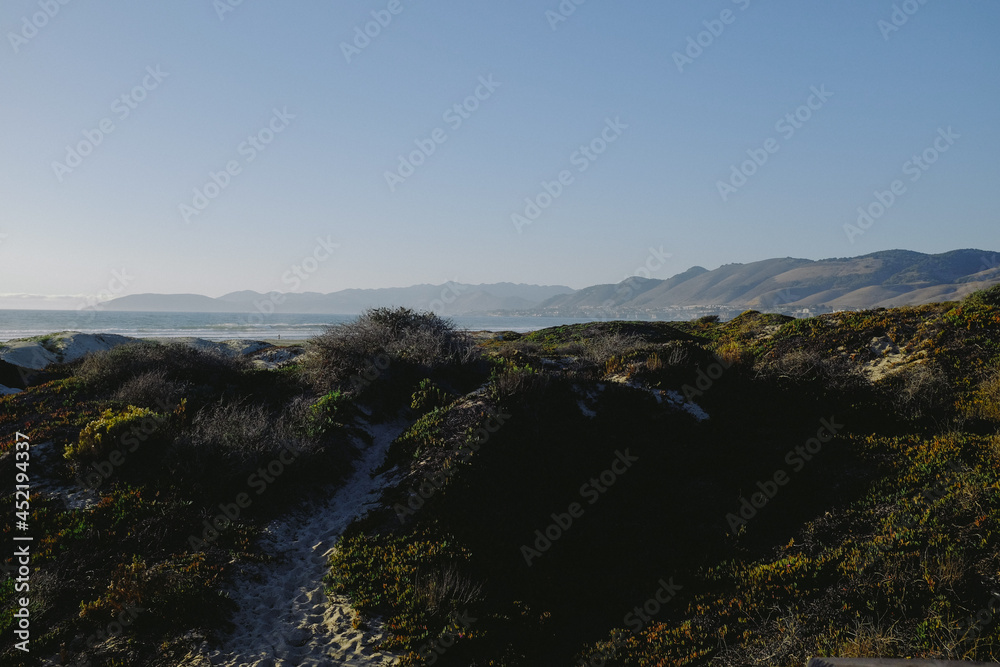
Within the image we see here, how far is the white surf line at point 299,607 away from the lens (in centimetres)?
631

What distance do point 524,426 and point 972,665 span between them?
8.57 meters

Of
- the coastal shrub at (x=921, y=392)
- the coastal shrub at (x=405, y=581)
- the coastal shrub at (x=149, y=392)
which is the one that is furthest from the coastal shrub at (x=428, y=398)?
the coastal shrub at (x=921, y=392)

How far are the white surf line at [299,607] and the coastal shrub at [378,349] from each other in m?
6.43

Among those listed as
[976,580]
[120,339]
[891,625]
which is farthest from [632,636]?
[120,339]

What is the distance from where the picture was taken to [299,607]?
7.43 meters

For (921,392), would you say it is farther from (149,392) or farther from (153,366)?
(153,366)

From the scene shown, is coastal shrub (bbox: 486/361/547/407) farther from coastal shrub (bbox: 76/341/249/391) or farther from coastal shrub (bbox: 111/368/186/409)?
coastal shrub (bbox: 76/341/249/391)

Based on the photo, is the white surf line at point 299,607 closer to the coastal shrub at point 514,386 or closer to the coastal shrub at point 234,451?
the coastal shrub at point 234,451

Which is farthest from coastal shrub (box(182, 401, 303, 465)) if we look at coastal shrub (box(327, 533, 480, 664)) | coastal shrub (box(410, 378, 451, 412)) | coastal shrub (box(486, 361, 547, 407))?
coastal shrub (box(486, 361, 547, 407))

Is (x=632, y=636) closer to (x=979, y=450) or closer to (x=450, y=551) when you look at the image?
(x=450, y=551)

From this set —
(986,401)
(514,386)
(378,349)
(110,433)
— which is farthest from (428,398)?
(986,401)

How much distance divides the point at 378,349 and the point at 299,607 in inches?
464

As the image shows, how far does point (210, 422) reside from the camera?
11578 mm

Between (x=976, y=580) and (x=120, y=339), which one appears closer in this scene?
(x=976, y=580)
